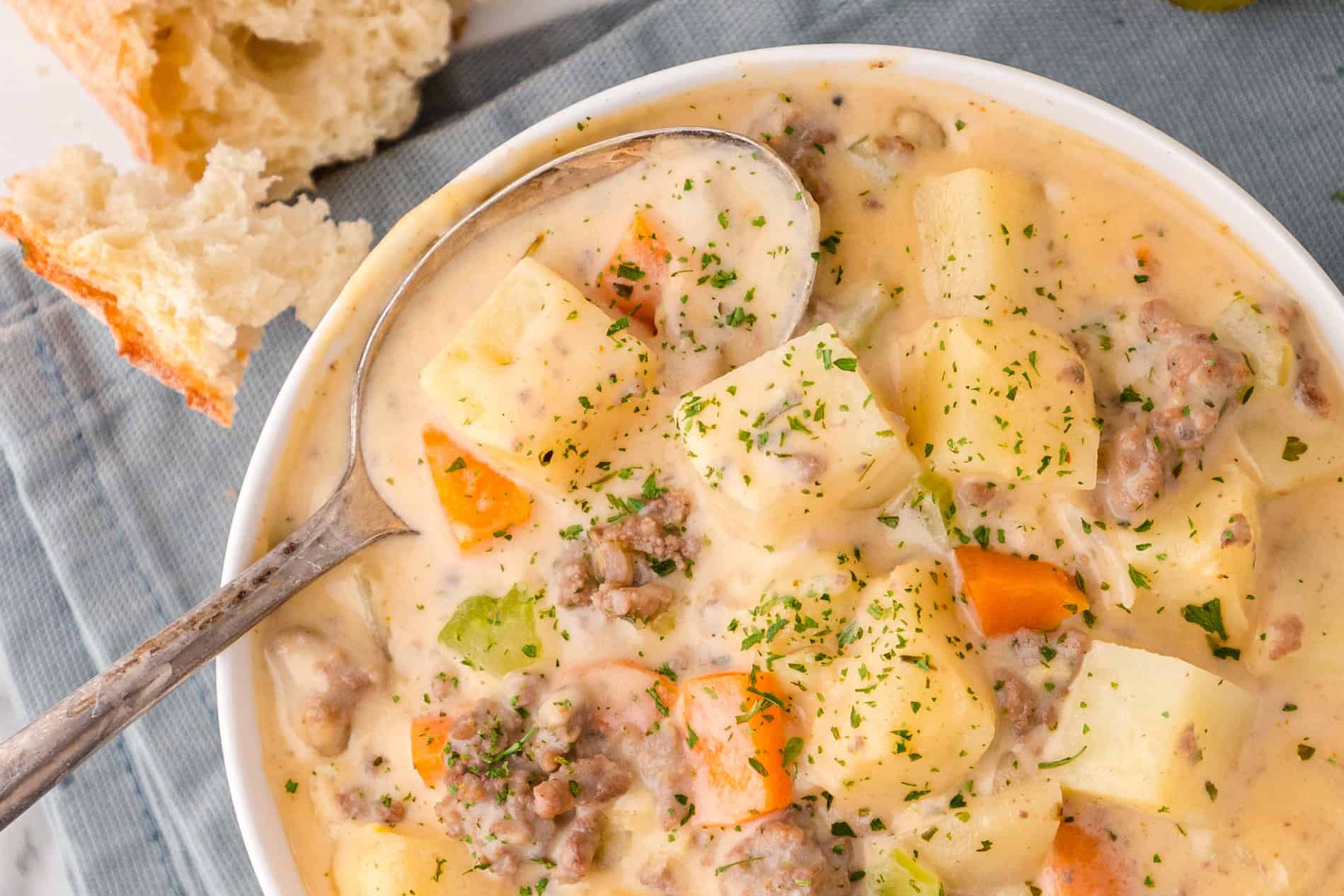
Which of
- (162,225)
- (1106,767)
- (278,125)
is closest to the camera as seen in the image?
(1106,767)

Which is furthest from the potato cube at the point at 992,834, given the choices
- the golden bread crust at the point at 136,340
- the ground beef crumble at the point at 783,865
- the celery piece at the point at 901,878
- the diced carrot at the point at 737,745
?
the golden bread crust at the point at 136,340

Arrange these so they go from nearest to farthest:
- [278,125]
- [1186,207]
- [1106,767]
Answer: [1106,767], [1186,207], [278,125]

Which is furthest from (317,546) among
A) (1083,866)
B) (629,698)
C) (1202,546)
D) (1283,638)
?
(1283,638)

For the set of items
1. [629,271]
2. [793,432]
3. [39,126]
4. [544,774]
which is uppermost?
[39,126]

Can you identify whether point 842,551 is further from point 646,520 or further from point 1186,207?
point 1186,207

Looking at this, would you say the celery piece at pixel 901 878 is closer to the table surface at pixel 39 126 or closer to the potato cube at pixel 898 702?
the potato cube at pixel 898 702

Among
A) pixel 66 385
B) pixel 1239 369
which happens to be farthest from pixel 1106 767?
pixel 66 385

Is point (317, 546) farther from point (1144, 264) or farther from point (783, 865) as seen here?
point (1144, 264)
